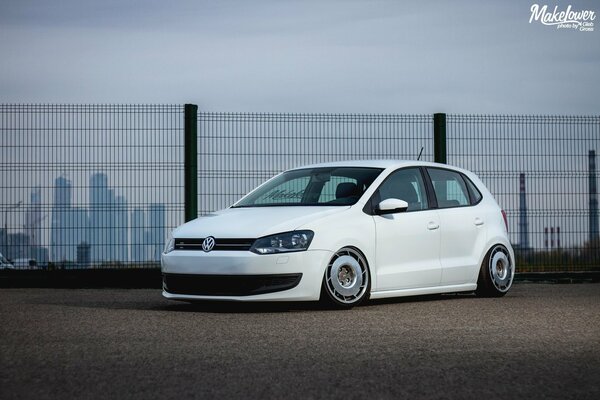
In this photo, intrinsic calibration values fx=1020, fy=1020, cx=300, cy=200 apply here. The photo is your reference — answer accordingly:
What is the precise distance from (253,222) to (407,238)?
1758 mm

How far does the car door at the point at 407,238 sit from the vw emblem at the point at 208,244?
1.70 meters

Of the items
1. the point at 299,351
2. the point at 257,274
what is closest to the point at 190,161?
the point at 257,274

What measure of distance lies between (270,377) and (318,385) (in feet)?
1.21

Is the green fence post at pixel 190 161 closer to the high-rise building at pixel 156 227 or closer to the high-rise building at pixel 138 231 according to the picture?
the high-rise building at pixel 156 227

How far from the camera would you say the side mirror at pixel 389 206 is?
10.2 metres

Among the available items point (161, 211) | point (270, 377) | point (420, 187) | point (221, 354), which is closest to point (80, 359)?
point (221, 354)

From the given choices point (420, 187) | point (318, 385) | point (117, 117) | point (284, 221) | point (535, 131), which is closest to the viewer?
point (318, 385)

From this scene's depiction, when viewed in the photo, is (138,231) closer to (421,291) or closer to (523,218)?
(421,291)

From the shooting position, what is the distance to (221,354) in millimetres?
6512

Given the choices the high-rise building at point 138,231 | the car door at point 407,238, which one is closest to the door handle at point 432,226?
the car door at point 407,238

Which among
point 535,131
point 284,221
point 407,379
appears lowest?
point 407,379

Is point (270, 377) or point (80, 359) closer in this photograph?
point (270, 377)

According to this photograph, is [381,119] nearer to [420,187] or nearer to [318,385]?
[420,187]

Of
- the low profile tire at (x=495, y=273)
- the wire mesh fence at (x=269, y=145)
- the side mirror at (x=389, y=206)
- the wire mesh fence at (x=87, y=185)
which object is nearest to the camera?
the side mirror at (x=389, y=206)
